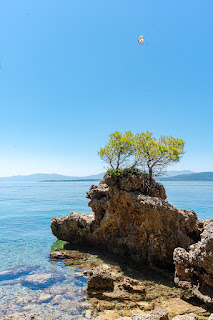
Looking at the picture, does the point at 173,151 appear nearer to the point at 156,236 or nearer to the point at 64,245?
the point at 156,236

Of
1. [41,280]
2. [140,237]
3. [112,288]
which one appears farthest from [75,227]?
[112,288]

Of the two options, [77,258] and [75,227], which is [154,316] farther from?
[75,227]

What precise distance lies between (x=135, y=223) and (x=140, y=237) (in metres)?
0.84

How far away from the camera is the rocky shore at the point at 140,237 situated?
342 inches

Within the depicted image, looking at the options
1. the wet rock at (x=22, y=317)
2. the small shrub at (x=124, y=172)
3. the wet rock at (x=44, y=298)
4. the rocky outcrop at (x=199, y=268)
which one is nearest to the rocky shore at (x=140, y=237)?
the rocky outcrop at (x=199, y=268)

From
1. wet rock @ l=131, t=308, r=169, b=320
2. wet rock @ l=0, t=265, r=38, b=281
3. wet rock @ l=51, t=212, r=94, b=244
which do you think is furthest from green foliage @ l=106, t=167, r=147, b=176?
wet rock @ l=131, t=308, r=169, b=320

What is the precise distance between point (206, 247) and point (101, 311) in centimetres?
474

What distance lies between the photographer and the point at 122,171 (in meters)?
13.6

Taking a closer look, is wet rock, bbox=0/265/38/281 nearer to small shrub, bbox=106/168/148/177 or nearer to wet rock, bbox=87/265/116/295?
wet rock, bbox=87/265/116/295

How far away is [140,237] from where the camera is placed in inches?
492

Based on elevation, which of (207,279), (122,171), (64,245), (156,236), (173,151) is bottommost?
(64,245)

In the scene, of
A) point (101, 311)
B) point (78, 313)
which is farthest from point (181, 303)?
point (78, 313)

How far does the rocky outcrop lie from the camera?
828 cm

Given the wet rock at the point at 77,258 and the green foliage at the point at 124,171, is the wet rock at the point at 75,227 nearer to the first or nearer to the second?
the wet rock at the point at 77,258
